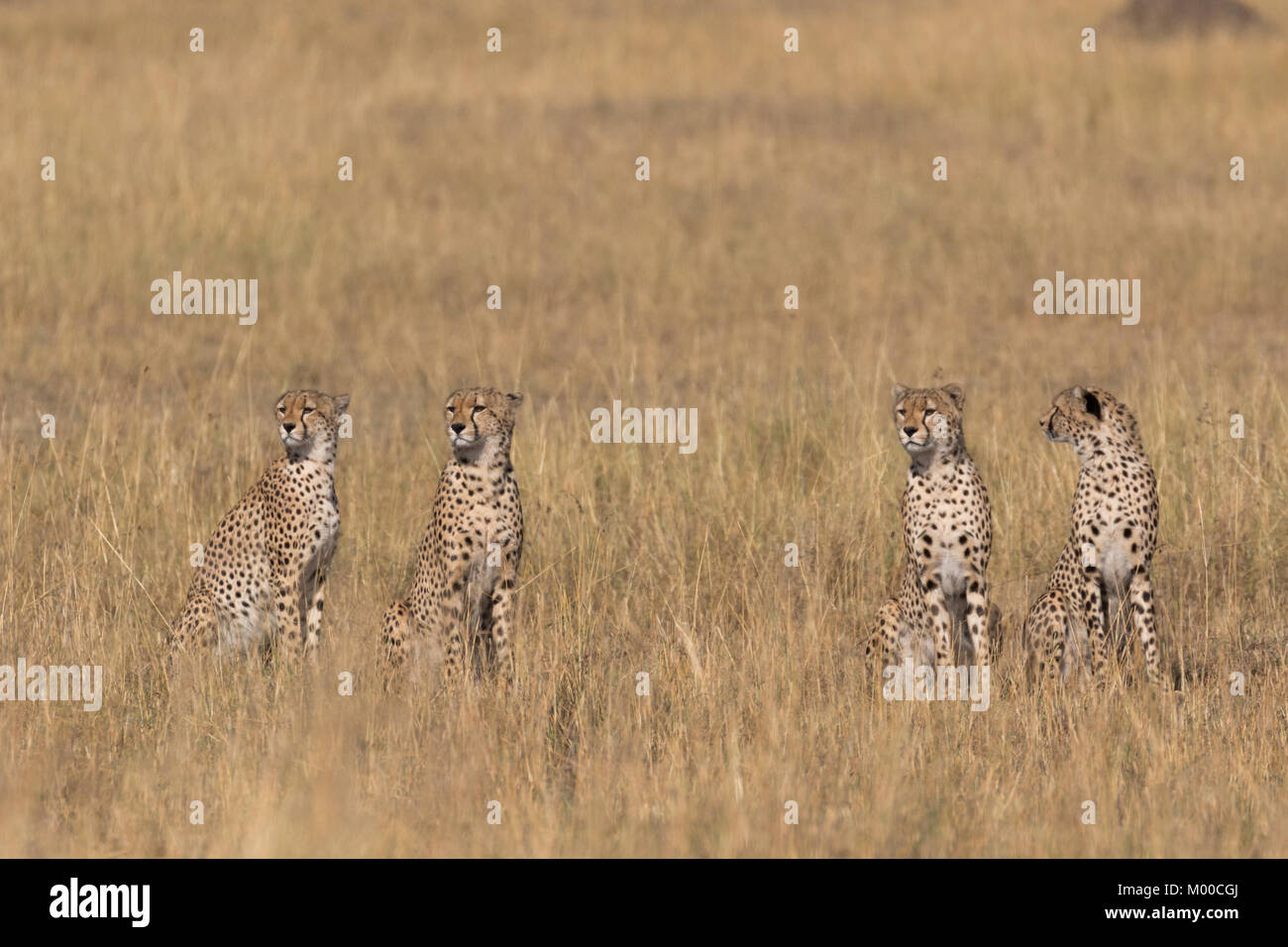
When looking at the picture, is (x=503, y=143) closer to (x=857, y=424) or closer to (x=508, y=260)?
(x=508, y=260)

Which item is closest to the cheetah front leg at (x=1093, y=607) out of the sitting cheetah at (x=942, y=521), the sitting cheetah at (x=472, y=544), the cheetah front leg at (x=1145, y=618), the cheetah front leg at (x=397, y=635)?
the cheetah front leg at (x=1145, y=618)

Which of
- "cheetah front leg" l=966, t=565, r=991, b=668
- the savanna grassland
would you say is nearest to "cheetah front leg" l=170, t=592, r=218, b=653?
the savanna grassland

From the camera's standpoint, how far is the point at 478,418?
17.8 feet

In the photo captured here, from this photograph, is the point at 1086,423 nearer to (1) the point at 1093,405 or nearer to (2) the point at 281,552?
(1) the point at 1093,405

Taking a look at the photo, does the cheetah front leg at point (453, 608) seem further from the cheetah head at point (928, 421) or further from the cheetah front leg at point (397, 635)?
the cheetah head at point (928, 421)

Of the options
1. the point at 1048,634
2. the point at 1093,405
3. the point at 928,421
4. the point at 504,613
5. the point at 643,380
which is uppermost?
the point at 643,380

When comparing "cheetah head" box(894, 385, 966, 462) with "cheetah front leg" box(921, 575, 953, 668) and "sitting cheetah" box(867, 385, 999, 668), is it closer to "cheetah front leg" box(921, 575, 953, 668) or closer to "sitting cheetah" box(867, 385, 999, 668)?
"sitting cheetah" box(867, 385, 999, 668)

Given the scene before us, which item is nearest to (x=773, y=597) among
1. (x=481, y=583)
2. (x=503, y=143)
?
(x=481, y=583)

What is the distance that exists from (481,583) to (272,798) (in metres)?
1.39

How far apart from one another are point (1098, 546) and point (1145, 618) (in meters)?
0.26

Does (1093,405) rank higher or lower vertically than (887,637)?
higher

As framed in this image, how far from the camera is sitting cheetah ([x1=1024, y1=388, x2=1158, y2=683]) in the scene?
566cm

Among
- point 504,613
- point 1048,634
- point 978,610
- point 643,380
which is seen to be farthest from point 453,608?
point 643,380

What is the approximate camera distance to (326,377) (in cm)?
1111
